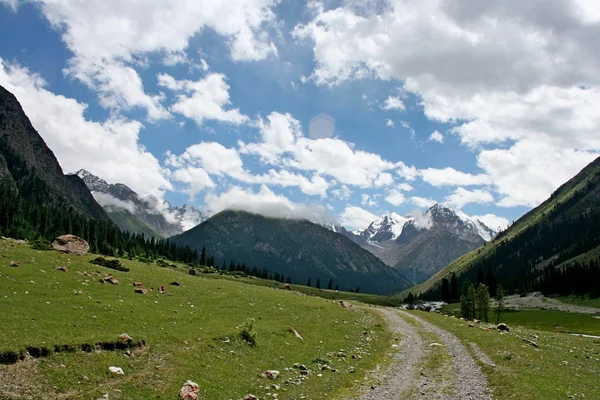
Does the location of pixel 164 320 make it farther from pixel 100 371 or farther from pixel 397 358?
pixel 397 358

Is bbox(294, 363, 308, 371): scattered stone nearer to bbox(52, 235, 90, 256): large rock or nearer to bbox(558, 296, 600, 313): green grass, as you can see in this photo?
bbox(52, 235, 90, 256): large rock

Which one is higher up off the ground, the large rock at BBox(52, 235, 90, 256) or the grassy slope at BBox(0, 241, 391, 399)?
the large rock at BBox(52, 235, 90, 256)

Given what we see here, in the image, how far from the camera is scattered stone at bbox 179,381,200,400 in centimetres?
1845

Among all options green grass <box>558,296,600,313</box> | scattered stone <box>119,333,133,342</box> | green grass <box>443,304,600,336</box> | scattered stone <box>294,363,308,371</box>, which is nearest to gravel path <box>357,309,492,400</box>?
scattered stone <box>294,363,308,371</box>

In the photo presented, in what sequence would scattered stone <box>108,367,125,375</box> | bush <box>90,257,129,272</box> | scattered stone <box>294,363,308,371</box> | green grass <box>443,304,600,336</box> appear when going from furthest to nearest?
green grass <box>443,304,600,336</box>
bush <box>90,257,129,272</box>
scattered stone <box>294,363,308,371</box>
scattered stone <box>108,367,125,375</box>

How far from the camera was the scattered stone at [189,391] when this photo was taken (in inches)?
727

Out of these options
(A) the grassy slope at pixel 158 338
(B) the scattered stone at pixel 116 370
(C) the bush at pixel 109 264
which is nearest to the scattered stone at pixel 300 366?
(A) the grassy slope at pixel 158 338

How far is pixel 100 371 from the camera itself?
65.7 feet

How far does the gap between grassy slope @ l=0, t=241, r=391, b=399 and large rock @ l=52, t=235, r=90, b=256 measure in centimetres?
1486

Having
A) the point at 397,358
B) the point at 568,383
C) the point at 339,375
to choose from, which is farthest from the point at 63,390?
the point at 568,383

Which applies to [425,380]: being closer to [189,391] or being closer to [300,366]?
[300,366]

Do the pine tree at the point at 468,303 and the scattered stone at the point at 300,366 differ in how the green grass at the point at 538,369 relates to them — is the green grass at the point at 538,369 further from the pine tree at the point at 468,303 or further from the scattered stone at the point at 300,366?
the pine tree at the point at 468,303

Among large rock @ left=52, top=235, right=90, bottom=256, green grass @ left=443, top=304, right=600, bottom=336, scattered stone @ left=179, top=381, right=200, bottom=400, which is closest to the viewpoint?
scattered stone @ left=179, top=381, right=200, bottom=400

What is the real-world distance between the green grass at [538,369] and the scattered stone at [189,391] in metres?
15.5
